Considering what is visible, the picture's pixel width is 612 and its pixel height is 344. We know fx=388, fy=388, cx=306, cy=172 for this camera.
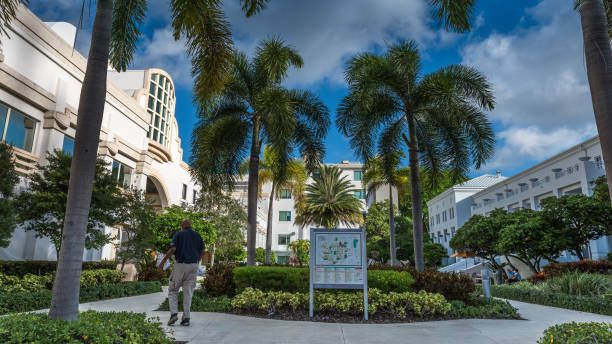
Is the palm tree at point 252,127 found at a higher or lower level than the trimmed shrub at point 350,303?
higher

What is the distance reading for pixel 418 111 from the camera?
14555 mm

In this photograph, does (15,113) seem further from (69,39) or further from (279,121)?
(279,121)

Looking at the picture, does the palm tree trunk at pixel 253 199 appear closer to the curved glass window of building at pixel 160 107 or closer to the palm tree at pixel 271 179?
the palm tree at pixel 271 179

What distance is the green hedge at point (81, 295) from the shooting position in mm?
8562

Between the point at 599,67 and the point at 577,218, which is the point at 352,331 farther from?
the point at 577,218

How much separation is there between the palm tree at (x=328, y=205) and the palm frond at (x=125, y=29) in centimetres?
2910

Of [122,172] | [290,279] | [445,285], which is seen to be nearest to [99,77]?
[290,279]

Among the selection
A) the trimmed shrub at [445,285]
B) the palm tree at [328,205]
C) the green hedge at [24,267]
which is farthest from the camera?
the palm tree at [328,205]

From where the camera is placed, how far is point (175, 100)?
36656mm

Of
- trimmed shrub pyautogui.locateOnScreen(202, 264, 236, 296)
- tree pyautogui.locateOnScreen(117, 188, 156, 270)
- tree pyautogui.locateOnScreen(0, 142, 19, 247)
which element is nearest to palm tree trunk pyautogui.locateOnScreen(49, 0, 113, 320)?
trimmed shrub pyautogui.locateOnScreen(202, 264, 236, 296)

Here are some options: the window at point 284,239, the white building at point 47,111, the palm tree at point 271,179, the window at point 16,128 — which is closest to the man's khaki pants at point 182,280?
the white building at point 47,111

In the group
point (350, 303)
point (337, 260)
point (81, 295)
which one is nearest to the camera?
point (350, 303)

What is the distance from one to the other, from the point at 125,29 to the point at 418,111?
10111 millimetres

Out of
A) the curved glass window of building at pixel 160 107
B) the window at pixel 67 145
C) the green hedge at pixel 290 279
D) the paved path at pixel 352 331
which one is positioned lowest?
the paved path at pixel 352 331
